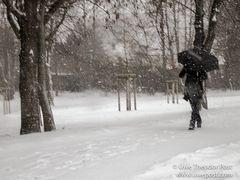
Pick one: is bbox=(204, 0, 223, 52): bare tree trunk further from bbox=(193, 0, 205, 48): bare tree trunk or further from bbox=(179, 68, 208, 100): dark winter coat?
bbox=(179, 68, 208, 100): dark winter coat

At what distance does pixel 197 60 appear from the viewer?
37.2 feet

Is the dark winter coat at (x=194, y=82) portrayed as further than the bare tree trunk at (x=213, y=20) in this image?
No

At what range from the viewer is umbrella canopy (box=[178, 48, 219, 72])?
1132 cm

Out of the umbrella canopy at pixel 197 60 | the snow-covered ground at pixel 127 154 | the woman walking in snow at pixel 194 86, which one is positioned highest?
the umbrella canopy at pixel 197 60

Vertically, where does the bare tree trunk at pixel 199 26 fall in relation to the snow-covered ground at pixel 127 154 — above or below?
above

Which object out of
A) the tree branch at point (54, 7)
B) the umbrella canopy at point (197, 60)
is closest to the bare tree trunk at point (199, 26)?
the tree branch at point (54, 7)

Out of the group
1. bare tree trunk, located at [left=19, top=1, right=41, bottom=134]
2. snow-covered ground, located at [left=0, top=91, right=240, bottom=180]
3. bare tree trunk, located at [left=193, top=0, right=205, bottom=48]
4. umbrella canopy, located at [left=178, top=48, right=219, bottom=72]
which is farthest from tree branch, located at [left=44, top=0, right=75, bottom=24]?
bare tree trunk, located at [left=193, top=0, right=205, bottom=48]

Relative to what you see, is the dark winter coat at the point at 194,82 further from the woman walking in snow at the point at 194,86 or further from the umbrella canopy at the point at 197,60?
the umbrella canopy at the point at 197,60

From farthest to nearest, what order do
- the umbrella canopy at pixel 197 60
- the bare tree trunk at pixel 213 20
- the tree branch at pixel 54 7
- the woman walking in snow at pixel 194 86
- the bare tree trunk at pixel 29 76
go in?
the bare tree trunk at pixel 213 20 → the tree branch at pixel 54 7 → the bare tree trunk at pixel 29 76 → the woman walking in snow at pixel 194 86 → the umbrella canopy at pixel 197 60

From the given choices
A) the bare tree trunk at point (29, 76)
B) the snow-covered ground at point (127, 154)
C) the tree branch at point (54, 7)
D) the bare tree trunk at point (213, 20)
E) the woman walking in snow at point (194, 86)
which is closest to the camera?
the snow-covered ground at point (127, 154)

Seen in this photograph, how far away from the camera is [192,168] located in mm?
6508

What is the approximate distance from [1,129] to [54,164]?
40.0ft

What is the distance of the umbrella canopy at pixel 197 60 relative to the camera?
1132 cm

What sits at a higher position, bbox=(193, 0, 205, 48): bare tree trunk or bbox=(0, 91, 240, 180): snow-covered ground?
bbox=(193, 0, 205, 48): bare tree trunk
